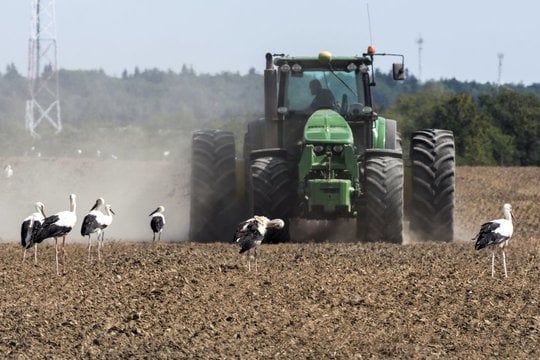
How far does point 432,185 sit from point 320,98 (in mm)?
2444

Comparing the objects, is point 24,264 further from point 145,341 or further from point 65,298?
point 145,341

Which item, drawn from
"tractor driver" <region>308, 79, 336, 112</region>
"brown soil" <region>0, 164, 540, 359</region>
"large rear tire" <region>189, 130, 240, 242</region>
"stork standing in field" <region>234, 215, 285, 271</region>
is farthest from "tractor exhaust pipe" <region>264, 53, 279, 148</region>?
"stork standing in field" <region>234, 215, 285, 271</region>

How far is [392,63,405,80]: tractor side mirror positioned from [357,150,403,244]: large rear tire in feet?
4.25

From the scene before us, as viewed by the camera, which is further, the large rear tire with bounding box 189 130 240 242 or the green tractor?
the large rear tire with bounding box 189 130 240 242

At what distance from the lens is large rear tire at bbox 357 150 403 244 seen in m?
21.4

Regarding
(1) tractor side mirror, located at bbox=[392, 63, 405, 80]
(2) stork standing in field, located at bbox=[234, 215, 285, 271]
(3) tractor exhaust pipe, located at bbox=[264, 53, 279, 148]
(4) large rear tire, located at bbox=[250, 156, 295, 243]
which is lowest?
(2) stork standing in field, located at bbox=[234, 215, 285, 271]

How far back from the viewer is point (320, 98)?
2286 centimetres


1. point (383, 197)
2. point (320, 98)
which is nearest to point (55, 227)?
point (383, 197)

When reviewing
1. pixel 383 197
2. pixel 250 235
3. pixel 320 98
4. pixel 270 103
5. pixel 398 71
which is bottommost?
pixel 250 235

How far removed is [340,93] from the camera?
74.9 feet

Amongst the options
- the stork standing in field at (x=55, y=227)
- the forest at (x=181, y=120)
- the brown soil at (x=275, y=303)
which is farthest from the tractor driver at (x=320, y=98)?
the forest at (x=181, y=120)

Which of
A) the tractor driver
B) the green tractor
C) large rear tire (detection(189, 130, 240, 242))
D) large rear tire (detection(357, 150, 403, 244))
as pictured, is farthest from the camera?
large rear tire (detection(189, 130, 240, 242))

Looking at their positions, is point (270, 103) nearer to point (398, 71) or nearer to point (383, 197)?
point (398, 71)

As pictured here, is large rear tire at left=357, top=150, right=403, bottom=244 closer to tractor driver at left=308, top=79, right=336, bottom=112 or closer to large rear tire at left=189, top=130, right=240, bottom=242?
tractor driver at left=308, top=79, right=336, bottom=112
